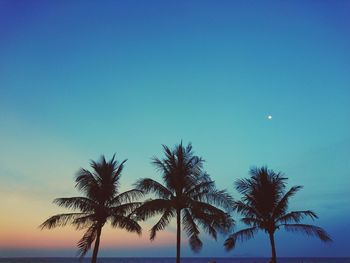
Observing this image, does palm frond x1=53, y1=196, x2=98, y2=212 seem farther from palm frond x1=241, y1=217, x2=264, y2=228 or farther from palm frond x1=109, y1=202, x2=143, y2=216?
palm frond x1=241, y1=217, x2=264, y2=228

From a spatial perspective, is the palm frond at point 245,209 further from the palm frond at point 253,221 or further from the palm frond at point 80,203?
the palm frond at point 80,203

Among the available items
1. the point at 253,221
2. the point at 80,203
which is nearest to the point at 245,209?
the point at 253,221

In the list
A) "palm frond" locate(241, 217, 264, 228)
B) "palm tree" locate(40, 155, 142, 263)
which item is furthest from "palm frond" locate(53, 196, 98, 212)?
"palm frond" locate(241, 217, 264, 228)

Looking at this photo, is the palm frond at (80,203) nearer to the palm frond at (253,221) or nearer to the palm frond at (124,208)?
the palm frond at (124,208)

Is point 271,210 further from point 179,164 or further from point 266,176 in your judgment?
point 179,164

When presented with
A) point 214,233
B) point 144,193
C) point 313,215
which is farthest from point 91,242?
point 313,215

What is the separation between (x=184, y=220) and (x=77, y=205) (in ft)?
23.1

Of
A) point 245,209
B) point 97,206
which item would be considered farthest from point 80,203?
point 245,209

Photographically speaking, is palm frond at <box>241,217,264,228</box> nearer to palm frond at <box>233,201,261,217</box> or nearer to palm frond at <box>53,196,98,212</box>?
palm frond at <box>233,201,261,217</box>

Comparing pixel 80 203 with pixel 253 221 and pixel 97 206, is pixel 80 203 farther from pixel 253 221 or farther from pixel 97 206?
pixel 253 221

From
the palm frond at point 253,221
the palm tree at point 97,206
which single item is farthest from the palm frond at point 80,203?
the palm frond at point 253,221

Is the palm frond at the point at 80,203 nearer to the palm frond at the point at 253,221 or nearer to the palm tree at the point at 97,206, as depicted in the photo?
the palm tree at the point at 97,206

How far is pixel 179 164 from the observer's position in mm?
22828

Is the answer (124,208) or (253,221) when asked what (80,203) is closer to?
(124,208)
